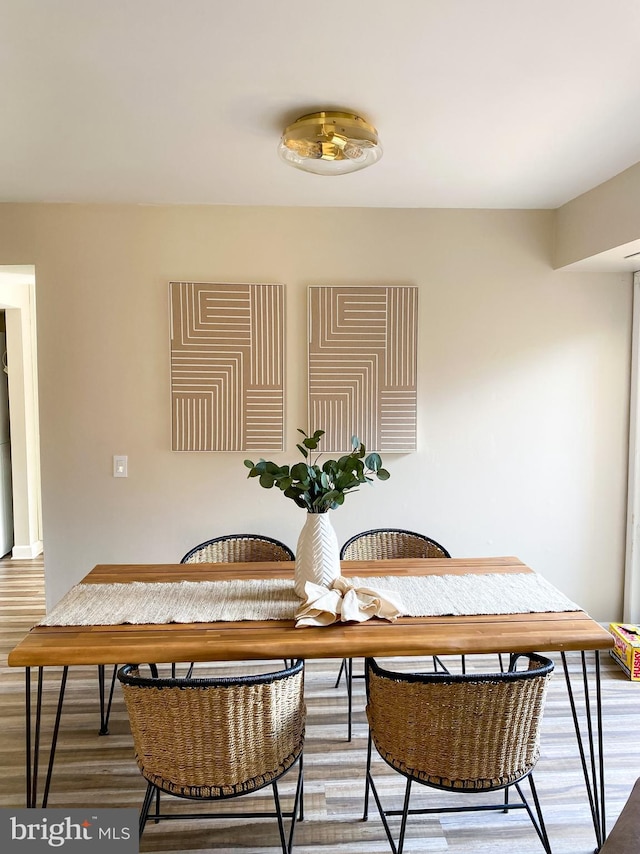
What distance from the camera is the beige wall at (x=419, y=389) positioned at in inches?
119

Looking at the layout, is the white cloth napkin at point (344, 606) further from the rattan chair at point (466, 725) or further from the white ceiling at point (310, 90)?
the white ceiling at point (310, 90)

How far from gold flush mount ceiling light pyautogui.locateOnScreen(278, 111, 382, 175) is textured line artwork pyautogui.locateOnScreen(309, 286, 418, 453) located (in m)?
1.00

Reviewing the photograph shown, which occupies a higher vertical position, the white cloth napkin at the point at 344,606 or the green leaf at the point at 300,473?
the green leaf at the point at 300,473

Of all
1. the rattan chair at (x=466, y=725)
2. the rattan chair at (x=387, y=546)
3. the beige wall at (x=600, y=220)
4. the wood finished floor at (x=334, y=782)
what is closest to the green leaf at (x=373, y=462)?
the rattan chair at (x=466, y=725)

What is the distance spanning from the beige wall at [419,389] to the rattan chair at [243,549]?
0.58 metres

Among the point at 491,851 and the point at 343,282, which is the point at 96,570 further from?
the point at 343,282

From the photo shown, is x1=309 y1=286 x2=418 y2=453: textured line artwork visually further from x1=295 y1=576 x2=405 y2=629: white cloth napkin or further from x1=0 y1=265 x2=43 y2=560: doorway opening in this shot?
x1=0 y1=265 x2=43 y2=560: doorway opening

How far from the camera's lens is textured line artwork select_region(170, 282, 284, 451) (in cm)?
304

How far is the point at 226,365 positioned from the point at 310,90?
1543 mm

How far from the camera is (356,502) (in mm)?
3166

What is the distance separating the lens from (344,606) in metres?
1.75

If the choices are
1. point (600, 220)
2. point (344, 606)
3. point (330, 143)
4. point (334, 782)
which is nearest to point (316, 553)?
point (344, 606)

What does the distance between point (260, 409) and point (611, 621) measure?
2347 mm

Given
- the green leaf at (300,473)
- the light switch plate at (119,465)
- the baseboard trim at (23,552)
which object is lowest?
the baseboard trim at (23,552)
